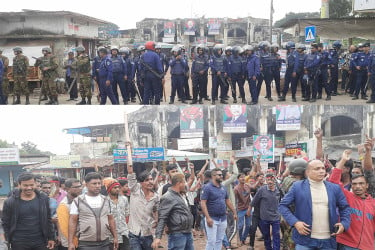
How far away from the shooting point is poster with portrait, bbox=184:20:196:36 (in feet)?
92.9

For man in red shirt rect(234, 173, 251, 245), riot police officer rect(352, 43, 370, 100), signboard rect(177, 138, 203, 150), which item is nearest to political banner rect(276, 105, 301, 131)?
signboard rect(177, 138, 203, 150)

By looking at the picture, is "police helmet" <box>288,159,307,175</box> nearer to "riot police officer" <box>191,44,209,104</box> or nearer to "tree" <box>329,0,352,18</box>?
"riot police officer" <box>191,44,209,104</box>

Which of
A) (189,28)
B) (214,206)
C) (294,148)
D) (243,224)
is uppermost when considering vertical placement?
(189,28)

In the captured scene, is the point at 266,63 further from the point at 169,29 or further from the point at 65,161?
the point at 169,29

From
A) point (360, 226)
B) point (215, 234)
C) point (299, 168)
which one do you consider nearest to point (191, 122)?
point (215, 234)

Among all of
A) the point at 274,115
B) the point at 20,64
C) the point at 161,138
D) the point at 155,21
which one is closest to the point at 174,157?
the point at 161,138

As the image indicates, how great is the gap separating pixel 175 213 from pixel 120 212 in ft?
2.32

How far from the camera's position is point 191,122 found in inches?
333

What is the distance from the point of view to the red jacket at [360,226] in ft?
13.9

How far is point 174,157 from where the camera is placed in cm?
829

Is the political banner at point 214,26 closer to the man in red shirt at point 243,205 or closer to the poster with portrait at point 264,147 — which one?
the poster with portrait at point 264,147

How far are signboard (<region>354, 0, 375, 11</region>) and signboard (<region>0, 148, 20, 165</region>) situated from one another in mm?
10420

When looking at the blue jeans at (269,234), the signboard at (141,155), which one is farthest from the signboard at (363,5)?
the blue jeans at (269,234)

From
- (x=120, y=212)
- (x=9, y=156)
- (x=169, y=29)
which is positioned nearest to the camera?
(x=120, y=212)
